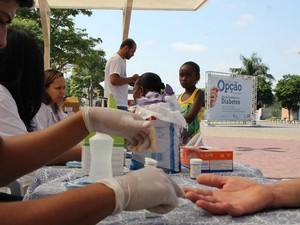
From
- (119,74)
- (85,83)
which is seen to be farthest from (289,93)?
(119,74)

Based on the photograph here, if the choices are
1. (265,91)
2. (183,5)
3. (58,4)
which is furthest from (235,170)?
(265,91)

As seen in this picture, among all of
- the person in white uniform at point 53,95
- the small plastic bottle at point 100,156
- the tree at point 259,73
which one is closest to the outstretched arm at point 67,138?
the small plastic bottle at point 100,156

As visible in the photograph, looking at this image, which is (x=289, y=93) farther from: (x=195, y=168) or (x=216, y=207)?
(x=216, y=207)

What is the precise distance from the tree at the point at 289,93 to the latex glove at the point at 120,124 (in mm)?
46392

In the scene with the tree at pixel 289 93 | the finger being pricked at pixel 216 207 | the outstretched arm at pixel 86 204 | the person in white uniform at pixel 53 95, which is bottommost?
the finger being pricked at pixel 216 207

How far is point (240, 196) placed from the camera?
104 centimetres

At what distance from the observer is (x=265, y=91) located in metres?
46.4

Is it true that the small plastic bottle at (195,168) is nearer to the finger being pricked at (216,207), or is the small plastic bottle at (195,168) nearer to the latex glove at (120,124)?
the latex glove at (120,124)

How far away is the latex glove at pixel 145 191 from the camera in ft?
2.58

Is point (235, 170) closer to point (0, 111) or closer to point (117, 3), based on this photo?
point (0, 111)

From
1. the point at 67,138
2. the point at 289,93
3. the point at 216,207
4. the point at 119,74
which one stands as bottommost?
the point at 216,207

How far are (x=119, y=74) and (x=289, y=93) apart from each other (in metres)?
43.9

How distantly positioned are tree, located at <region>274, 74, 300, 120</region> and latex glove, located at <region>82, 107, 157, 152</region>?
4639 centimetres

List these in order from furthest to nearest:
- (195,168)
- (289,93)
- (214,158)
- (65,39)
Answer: (289,93), (65,39), (214,158), (195,168)
